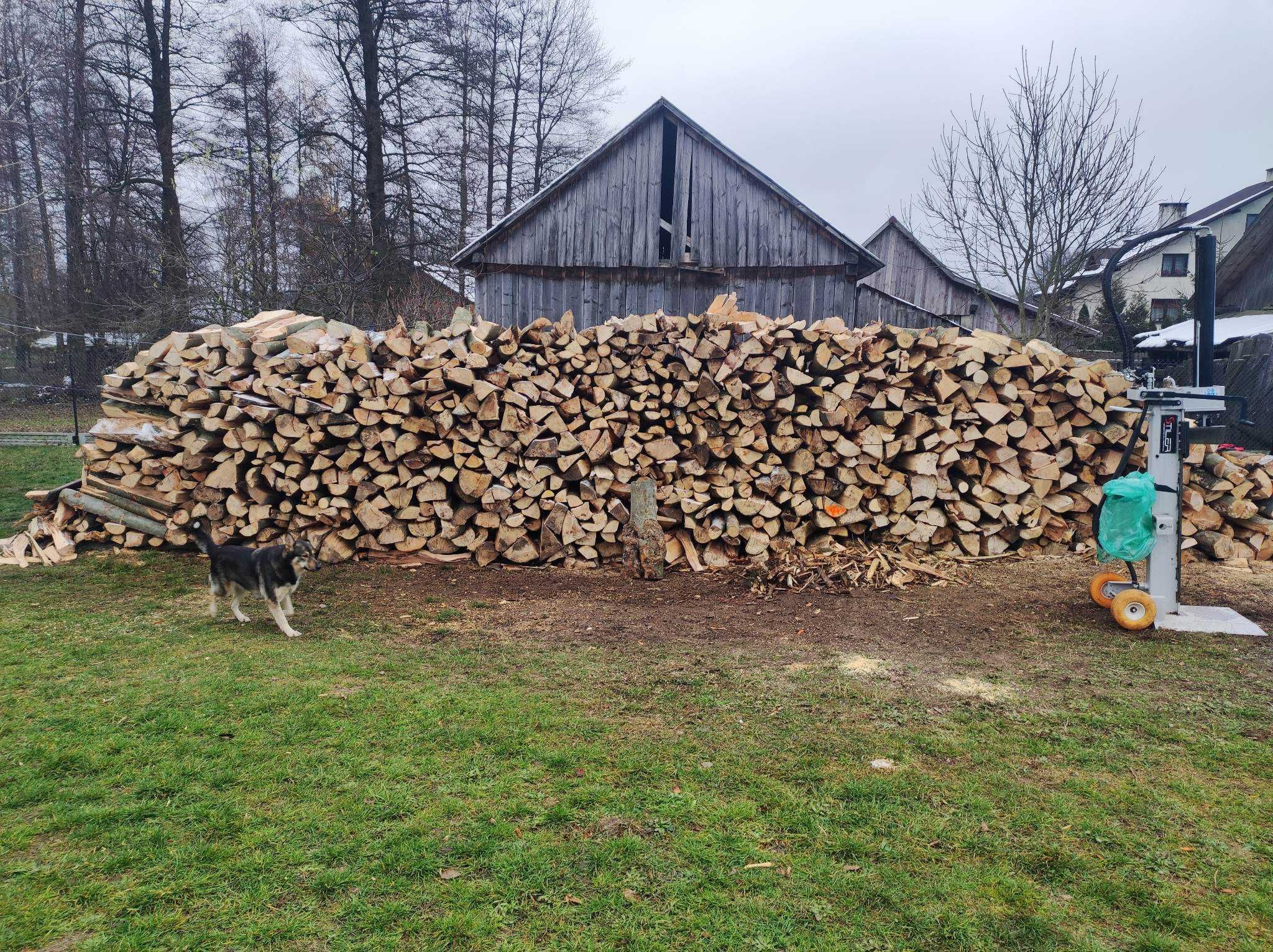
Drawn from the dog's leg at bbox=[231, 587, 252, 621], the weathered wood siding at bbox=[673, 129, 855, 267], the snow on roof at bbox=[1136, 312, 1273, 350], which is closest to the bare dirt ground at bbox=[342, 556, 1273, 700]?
the dog's leg at bbox=[231, 587, 252, 621]

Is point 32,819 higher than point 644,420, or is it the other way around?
point 644,420

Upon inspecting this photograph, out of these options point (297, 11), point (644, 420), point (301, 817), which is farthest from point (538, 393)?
point (297, 11)

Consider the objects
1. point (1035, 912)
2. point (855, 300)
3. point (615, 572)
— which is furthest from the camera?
point (855, 300)

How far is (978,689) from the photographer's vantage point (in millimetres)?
4113

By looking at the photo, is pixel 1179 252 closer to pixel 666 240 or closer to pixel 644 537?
pixel 666 240

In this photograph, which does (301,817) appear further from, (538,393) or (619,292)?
(619,292)

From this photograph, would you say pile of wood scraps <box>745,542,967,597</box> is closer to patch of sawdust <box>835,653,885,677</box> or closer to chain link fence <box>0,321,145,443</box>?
patch of sawdust <box>835,653,885,677</box>

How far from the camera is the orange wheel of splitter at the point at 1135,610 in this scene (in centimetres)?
500

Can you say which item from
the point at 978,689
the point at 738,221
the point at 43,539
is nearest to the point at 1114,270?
the point at 978,689

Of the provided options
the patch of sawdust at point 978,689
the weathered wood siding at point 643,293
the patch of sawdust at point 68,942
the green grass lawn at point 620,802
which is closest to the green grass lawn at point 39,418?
the weathered wood siding at point 643,293

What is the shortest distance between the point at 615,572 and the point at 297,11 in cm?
1759

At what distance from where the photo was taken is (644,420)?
692 cm

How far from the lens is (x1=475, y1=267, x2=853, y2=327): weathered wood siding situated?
11.8 metres

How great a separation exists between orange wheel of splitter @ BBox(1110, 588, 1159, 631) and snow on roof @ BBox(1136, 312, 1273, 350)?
6.47 metres
